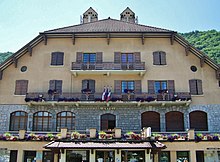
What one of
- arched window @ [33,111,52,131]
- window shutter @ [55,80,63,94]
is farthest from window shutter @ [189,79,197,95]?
arched window @ [33,111,52,131]

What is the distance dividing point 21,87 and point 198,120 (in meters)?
18.0

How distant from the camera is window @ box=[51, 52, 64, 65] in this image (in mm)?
28548

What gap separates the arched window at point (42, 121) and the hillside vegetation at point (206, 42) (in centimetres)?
2552

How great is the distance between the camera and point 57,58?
2870 centimetres

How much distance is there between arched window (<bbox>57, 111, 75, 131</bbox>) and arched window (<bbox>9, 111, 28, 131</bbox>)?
3.36m

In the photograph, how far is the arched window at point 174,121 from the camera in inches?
1046

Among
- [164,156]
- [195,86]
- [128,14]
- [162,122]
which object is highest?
[128,14]

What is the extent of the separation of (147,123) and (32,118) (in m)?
11.3

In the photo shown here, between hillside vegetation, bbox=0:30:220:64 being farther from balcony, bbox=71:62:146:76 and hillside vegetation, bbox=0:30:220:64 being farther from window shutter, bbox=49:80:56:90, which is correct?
balcony, bbox=71:62:146:76

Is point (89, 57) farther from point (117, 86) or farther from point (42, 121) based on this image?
point (42, 121)

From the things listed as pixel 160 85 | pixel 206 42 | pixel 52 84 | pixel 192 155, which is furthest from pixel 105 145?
pixel 206 42

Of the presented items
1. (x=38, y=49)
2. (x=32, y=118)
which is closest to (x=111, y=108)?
(x=32, y=118)

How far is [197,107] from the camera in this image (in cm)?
2669

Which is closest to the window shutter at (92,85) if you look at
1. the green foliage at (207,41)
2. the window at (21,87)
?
the window at (21,87)
